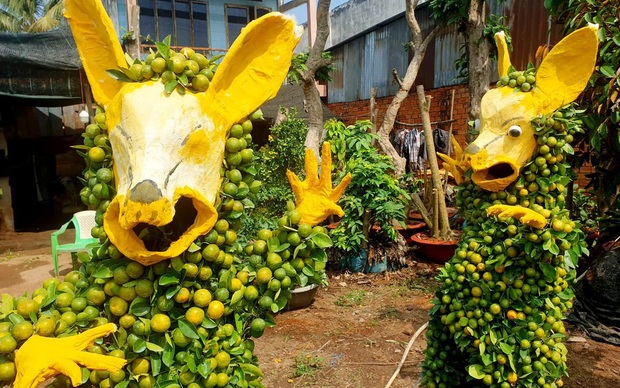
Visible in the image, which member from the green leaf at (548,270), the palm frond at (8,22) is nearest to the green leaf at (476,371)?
the green leaf at (548,270)

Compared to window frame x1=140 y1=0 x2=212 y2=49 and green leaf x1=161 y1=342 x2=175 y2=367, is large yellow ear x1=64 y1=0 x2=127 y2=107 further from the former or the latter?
window frame x1=140 y1=0 x2=212 y2=49

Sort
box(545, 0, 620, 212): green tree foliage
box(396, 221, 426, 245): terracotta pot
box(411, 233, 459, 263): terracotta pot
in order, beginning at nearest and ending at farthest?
box(545, 0, 620, 212): green tree foliage → box(411, 233, 459, 263): terracotta pot → box(396, 221, 426, 245): terracotta pot

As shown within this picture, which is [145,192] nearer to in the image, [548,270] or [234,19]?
[548,270]

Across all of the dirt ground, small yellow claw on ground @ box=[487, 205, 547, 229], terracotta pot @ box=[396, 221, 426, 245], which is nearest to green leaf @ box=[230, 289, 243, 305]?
small yellow claw on ground @ box=[487, 205, 547, 229]

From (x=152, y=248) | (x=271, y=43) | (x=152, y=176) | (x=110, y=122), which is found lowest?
(x=152, y=248)

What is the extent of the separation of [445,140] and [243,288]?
8050 millimetres

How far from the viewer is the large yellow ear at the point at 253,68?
4.72 ft

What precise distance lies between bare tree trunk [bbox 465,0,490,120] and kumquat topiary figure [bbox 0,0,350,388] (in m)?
4.66

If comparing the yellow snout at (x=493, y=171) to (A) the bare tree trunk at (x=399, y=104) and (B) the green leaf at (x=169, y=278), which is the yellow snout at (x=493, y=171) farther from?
(A) the bare tree trunk at (x=399, y=104)

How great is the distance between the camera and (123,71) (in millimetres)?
1395

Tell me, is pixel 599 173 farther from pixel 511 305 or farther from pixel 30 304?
pixel 30 304

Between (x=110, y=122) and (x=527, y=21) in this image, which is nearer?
(x=110, y=122)

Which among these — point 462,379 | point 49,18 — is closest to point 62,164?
point 49,18

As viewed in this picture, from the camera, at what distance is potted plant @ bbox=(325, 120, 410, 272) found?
564cm
